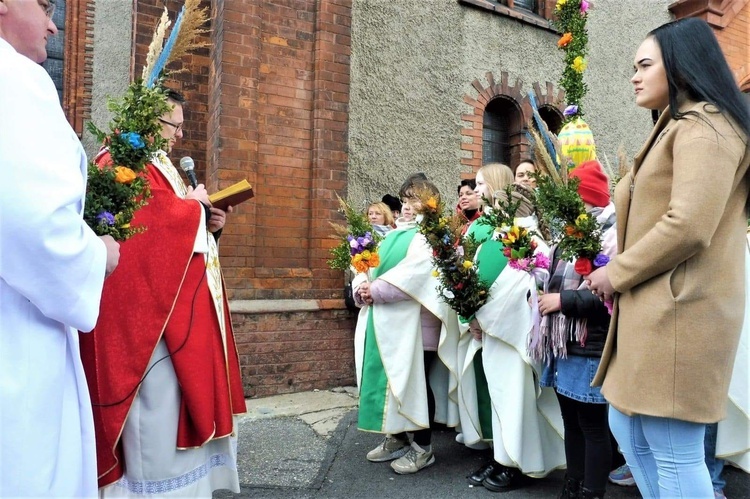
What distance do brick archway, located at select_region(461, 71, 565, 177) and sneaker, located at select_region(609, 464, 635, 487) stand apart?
170 inches

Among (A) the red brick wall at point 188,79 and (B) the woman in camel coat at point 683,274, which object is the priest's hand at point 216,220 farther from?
(A) the red brick wall at point 188,79

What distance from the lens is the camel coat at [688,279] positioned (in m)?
1.78

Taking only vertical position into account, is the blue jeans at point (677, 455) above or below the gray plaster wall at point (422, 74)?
below

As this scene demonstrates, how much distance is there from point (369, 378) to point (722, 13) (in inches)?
377

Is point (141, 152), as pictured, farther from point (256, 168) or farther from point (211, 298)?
point (256, 168)

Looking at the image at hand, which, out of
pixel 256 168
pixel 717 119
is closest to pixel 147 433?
pixel 717 119

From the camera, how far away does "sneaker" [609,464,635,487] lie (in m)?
3.57

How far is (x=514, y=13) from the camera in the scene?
25.0 ft

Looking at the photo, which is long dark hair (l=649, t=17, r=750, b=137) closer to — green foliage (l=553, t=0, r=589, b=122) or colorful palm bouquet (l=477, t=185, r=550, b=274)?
colorful palm bouquet (l=477, t=185, r=550, b=274)

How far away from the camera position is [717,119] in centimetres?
184

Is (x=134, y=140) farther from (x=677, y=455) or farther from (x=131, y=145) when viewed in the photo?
(x=677, y=455)

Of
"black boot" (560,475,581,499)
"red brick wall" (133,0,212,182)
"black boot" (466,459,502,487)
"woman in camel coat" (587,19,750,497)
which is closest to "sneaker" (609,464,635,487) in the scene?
"black boot" (466,459,502,487)

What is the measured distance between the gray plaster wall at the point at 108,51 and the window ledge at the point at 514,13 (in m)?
4.34

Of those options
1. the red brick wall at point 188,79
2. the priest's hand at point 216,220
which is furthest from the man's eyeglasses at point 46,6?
the red brick wall at point 188,79
